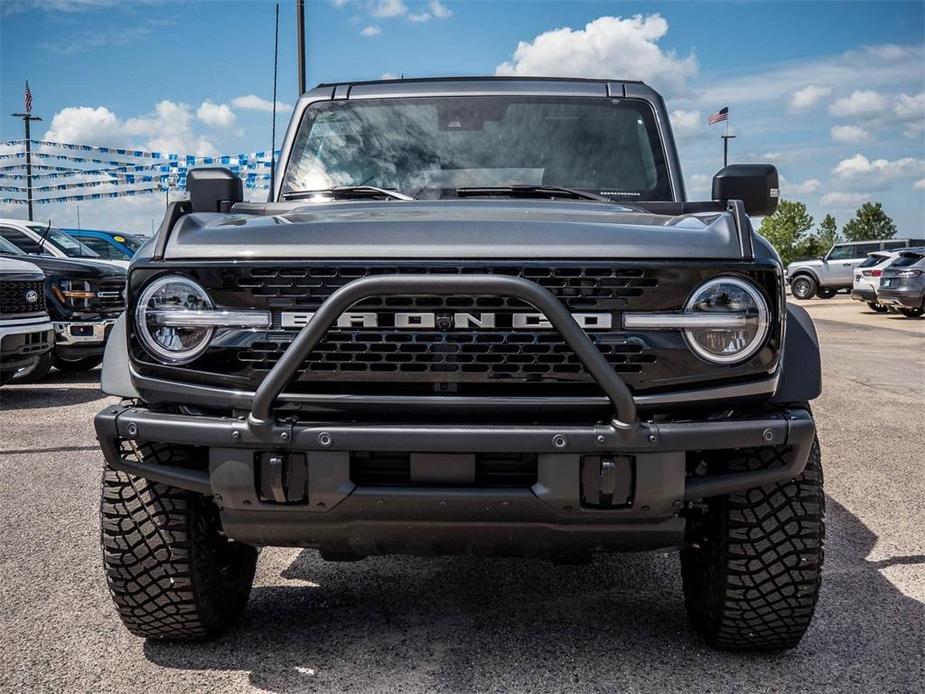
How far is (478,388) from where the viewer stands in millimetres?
2568

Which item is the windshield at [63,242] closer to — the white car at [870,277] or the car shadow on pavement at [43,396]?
the car shadow on pavement at [43,396]

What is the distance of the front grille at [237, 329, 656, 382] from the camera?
2.54 metres

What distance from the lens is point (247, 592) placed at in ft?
11.1

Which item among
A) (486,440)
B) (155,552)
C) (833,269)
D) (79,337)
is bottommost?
(155,552)

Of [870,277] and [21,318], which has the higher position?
[870,277]

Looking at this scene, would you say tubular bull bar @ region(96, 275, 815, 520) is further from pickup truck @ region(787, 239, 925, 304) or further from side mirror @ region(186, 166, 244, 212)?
pickup truck @ region(787, 239, 925, 304)

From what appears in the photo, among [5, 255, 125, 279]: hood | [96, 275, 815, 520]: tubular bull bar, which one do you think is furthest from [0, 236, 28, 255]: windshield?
[96, 275, 815, 520]: tubular bull bar

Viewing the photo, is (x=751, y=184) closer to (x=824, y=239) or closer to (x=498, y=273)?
(x=498, y=273)

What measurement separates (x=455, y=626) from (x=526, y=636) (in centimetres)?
25

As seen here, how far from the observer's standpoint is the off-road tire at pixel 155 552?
290 cm

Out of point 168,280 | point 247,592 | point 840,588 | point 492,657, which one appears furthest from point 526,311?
point 840,588

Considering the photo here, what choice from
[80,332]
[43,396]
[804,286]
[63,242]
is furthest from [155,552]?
[804,286]

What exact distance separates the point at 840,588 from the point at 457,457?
6.56 feet

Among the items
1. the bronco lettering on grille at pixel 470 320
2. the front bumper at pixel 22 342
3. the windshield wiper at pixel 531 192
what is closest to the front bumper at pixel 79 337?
the front bumper at pixel 22 342
